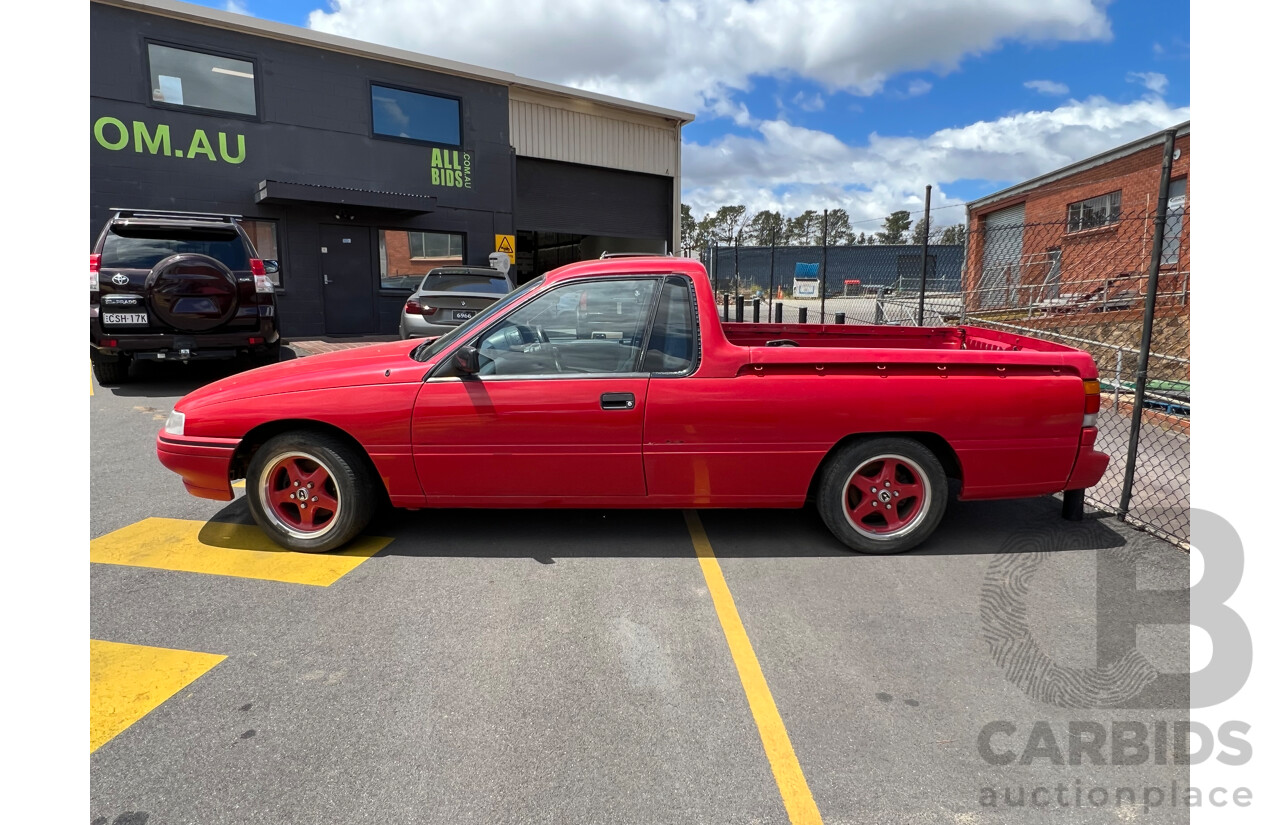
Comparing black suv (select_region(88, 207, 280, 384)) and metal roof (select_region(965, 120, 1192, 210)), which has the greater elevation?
metal roof (select_region(965, 120, 1192, 210))

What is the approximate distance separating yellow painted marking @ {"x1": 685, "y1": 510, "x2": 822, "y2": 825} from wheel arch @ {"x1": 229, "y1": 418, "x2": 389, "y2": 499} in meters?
2.01

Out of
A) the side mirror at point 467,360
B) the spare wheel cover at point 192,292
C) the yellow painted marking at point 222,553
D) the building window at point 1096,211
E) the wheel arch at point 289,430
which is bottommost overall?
the yellow painted marking at point 222,553

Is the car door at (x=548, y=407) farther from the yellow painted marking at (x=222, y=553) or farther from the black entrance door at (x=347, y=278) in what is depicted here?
the black entrance door at (x=347, y=278)

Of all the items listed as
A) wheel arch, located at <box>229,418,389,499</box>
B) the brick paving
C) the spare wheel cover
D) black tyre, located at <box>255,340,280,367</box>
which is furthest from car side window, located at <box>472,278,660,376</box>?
the brick paving

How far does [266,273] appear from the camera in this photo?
9.31m

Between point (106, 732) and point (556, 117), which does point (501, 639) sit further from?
point (556, 117)

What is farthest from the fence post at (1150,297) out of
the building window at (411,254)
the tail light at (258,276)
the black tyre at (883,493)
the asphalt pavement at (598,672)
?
the building window at (411,254)

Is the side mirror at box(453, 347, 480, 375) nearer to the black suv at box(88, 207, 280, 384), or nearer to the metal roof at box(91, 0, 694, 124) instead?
the black suv at box(88, 207, 280, 384)

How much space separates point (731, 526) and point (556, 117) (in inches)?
703

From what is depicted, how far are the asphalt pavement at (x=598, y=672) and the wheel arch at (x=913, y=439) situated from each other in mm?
444

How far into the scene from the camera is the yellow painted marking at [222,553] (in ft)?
13.0

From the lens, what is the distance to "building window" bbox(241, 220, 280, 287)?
1533 cm

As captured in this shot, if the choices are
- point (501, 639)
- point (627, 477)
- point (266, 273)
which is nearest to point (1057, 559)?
point (627, 477)

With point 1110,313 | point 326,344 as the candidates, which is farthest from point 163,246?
point 1110,313
